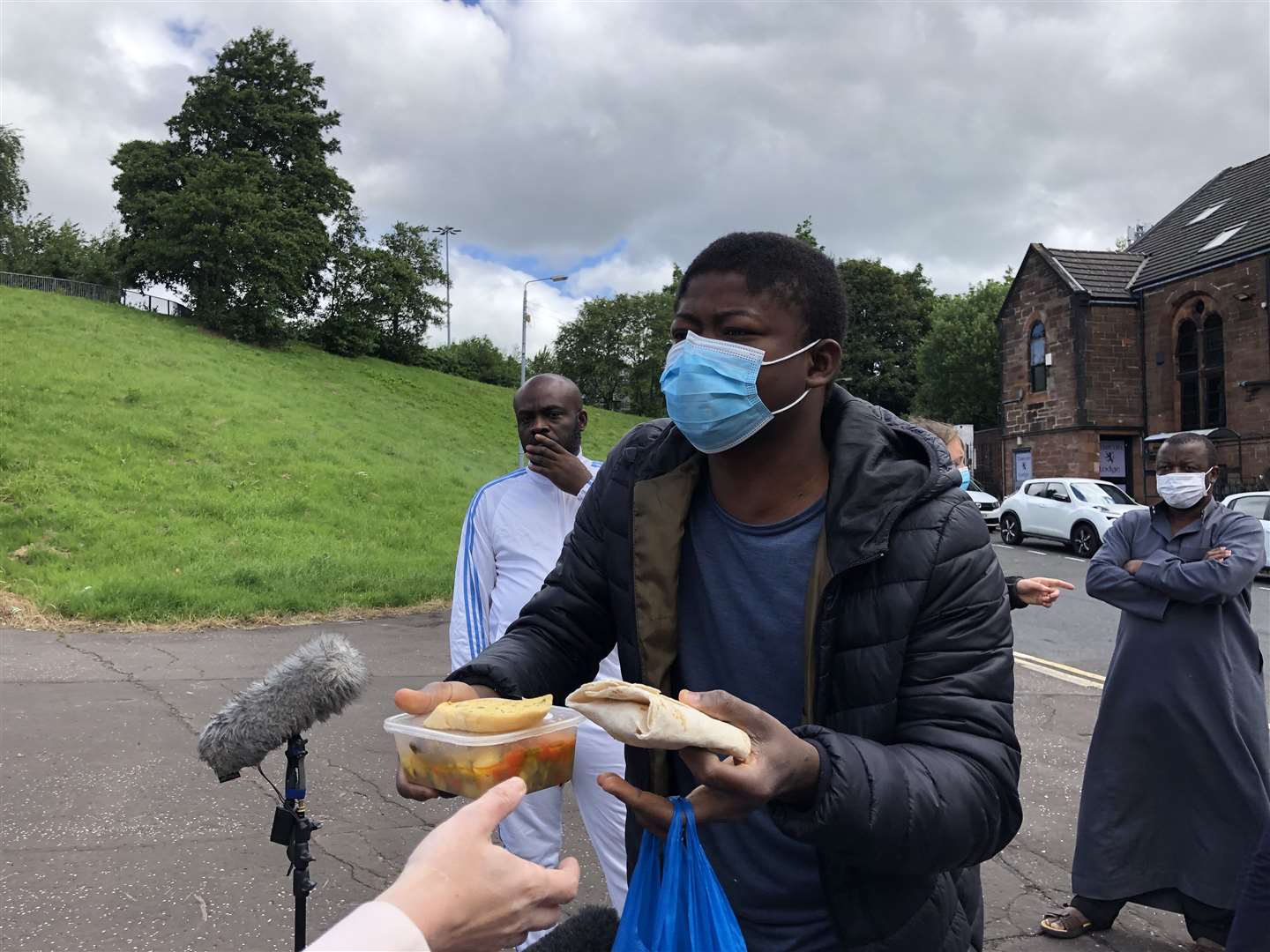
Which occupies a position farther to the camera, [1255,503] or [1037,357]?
[1037,357]

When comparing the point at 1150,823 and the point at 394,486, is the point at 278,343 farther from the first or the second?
the point at 1150,823

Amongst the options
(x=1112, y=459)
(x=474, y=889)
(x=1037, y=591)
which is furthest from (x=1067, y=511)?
(x=474, y=889)

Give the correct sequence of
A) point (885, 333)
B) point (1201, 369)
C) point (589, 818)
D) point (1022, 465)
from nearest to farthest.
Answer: point (589, 818) < point (1201, 369) < point (1022, 465) < point (885, 333)

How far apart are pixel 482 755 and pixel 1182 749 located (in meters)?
3.63

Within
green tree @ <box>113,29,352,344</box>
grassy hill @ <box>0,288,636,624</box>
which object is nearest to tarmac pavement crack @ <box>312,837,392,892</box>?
grassy hill @ <box>0,288,636,624</box>

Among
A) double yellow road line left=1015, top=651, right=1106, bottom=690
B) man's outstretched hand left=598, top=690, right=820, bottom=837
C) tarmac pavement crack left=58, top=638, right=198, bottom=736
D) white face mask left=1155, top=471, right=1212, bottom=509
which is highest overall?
white face mask left=1155, top=471, right=1212, bottom=509

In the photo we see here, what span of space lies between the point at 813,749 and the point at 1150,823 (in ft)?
11.3

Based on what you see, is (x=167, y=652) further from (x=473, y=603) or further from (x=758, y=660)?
(x=758, y=660)

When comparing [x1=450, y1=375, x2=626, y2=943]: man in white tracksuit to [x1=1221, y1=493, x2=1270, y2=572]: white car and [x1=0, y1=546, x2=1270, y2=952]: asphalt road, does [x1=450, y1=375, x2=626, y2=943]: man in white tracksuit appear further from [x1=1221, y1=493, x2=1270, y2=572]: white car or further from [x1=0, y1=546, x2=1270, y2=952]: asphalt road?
[x1=1221, y1=493, x2=1270, y2=572]: white car

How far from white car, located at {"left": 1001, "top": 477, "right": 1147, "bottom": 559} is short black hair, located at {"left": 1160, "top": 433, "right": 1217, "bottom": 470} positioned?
1524 cm

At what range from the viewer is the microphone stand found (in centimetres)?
243

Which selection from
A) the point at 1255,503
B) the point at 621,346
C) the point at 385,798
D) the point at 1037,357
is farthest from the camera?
the point at 621,346

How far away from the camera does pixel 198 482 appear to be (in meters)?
15.1

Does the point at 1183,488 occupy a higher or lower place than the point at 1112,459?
lower
